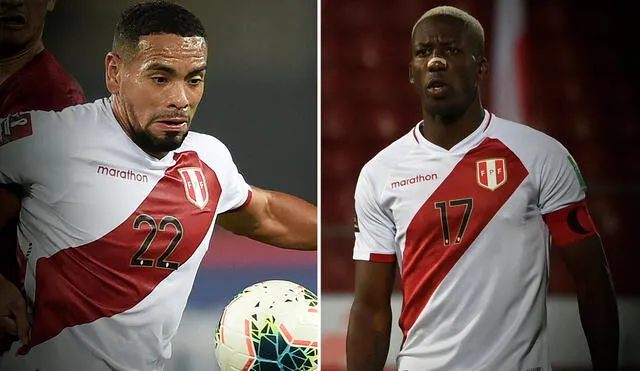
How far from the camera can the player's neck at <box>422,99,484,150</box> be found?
2.65 meters

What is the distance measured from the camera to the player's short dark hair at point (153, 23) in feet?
8.73

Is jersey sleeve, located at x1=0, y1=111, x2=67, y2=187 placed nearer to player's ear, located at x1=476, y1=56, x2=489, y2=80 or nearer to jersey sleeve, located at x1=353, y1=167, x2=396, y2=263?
jersey sleeve, located at x1=353, y1=167, x2=396, y2=263

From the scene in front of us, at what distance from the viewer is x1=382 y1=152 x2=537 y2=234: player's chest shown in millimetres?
2570

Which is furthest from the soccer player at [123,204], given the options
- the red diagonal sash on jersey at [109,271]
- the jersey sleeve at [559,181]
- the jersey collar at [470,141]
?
the jersey sleeve at [559,181]

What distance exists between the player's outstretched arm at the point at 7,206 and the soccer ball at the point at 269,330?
711mm

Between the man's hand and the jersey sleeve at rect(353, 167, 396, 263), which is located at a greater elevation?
the jersey sleeve at rect(353, 167, 396, 263)

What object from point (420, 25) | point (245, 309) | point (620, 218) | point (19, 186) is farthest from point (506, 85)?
point (19, 186)

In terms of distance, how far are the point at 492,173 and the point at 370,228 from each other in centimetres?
41

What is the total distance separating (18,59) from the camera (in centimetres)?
268

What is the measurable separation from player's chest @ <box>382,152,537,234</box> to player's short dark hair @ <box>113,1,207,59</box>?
81cm

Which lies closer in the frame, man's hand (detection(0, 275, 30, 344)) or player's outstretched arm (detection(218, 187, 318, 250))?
man's hand (detection(0, 275, 30, 344))

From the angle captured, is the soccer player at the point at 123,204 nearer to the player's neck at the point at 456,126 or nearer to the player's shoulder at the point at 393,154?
the player's shoulder at the point at 393,154

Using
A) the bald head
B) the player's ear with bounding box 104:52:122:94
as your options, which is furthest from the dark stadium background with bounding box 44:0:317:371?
the bald head

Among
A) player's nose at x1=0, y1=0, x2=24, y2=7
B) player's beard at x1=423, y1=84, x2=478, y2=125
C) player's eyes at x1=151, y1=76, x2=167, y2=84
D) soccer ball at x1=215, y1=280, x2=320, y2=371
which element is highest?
player's nose at x1=0, y1=0, x2=24, y2=7
